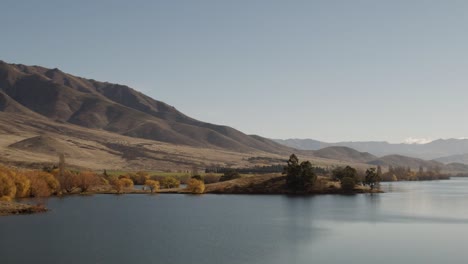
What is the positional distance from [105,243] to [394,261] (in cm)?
5556

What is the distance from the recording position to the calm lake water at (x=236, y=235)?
279ft

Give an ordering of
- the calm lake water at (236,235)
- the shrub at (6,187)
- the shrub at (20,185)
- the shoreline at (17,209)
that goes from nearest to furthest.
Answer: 1. the calm lake water at (236,235)
2. the shoreline at (17,209)
3. the shrub at (6,187)
4. the shrub at (20,185)

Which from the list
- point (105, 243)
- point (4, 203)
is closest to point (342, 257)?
point (105, 243)

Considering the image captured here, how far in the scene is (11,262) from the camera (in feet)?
259

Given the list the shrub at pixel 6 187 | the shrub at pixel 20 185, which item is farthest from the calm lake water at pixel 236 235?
the shrub at pixel 20 185

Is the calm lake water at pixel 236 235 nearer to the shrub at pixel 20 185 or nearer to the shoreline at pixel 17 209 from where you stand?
the shoreline at pixel 17 209

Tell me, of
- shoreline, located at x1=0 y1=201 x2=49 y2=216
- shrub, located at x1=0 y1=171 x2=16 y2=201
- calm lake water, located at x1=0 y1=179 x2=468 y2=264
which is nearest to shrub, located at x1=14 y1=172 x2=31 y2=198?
shrub, located at x1=0 y1=171 x2=16 y2=201

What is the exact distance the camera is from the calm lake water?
279 ft

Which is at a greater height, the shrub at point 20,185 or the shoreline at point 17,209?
the shrub at point 20,185

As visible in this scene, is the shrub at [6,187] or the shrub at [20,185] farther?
the shrub at [20,185]

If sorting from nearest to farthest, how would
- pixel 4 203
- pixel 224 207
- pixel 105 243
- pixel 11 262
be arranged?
1. pixel 11 262
2. pixel 105 243
3. pixel 4 203
4. pixel 224 207

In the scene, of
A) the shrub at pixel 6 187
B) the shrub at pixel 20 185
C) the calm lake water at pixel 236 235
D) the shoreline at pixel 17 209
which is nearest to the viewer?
the calm lake water at pixel 236 235

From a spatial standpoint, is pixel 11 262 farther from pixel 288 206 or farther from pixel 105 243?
pixel 288 206

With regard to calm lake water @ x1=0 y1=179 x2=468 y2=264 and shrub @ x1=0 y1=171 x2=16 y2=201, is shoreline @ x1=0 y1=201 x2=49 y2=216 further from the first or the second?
shrub @ x1=0 y1=171 x2=16 y2=201
